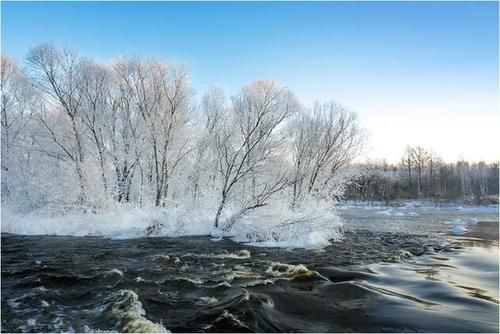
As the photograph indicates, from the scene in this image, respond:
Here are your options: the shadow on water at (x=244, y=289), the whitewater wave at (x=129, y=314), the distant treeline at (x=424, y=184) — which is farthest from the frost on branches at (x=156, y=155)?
the distant treeline at (x=424, y=184)

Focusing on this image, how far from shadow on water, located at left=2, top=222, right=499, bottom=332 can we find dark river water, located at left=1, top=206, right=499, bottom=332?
0.08 feet

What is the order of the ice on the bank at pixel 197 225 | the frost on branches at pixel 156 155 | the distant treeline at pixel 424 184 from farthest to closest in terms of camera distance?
1. the distant treeline at pixel 424 184
2. the frost on branches at pixel 156 155
3. the ice on the bank at pixel 197 225

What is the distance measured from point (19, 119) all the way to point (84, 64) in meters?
6.99

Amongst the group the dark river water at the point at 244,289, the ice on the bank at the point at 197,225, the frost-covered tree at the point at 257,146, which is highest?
the frost-covered tree at the point at 257,146

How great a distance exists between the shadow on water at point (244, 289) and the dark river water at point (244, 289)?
2 cm

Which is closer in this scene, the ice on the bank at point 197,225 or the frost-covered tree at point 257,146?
the ice on the bank at point 197,225

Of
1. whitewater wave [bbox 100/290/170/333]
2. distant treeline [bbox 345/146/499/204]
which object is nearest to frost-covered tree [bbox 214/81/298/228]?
whitewater wave [bbox 100/290/170/333]

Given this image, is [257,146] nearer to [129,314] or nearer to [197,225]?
[197,225]

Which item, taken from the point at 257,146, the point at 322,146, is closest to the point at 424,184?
the point at 322,146

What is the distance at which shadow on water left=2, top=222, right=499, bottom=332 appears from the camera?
244 inches

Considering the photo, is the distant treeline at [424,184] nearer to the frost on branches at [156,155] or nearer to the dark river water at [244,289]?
the frost on branches at [156,155]

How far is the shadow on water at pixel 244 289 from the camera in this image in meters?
6.19

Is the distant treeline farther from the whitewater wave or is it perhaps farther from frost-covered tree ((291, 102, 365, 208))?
the whitewater wave

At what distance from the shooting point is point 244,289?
805 cm
